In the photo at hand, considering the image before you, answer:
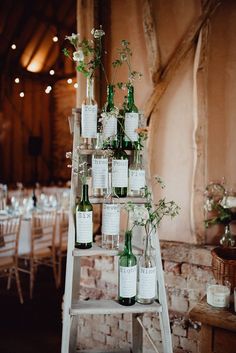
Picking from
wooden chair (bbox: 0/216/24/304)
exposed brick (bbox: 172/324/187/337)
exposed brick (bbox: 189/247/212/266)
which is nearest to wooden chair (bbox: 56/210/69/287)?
wooden chair (bbox: 0/216/24/304)

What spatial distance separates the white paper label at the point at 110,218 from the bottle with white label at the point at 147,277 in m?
→ 0.20

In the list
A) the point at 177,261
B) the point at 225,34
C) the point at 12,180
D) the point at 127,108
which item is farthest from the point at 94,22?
the point at 12,180

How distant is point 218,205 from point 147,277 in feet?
3.35

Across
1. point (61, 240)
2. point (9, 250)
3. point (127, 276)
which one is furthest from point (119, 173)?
point (61, 240)

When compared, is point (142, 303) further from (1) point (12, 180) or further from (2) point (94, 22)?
(1) point (12, 180)

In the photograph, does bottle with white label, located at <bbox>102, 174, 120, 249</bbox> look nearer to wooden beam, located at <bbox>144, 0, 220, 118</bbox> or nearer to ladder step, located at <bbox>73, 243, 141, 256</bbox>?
ladder step, located at <bbox>73, 243, 141, 256</bbox>

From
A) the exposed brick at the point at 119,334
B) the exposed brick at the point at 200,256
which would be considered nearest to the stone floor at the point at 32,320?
the exposed brick at the point at 119,334

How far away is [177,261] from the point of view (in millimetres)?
2883

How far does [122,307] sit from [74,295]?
1.22ft

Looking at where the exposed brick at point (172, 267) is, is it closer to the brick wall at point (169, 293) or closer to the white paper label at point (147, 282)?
the brick wall at point (169, 293)

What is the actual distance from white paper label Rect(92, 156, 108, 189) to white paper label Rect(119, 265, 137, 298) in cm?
43

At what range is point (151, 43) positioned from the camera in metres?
2.93

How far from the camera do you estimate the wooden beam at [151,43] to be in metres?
2.91

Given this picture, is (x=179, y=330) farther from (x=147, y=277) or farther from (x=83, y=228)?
(x=83, y=228)
